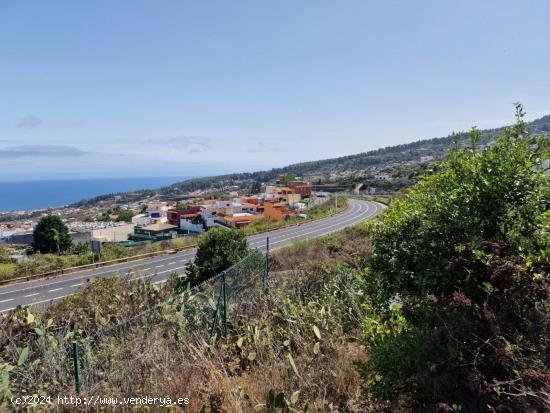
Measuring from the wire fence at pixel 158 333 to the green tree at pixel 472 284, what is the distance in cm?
220

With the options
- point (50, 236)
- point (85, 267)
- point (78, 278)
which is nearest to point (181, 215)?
point (50, 236)

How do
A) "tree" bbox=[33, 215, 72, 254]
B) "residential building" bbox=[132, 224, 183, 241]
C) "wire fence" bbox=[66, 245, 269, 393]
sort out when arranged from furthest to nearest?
"residential building" bbox=[132, 224, 183, 241], "tree" bbox=[33, 215, 72, 254], "wire fence" bbox=[66, 245, 269, 393]

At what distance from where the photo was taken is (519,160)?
9.11 ft

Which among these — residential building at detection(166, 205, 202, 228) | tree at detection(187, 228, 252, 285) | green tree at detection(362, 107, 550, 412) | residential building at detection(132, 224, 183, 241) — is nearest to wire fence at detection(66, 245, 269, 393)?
green tree at detection(362, 107, 550, 412)

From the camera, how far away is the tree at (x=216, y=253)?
1209 centimetres

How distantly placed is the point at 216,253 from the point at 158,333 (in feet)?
26.1

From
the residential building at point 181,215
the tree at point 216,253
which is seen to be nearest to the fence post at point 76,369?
the tree at point 216,253

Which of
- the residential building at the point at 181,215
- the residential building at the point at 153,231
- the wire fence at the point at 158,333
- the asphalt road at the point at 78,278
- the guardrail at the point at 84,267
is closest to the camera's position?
the wire fence at the point at 158,333

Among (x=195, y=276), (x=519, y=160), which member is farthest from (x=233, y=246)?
(x=519, y=160)

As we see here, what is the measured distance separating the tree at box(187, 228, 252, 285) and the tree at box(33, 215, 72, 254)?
2995 centimetres

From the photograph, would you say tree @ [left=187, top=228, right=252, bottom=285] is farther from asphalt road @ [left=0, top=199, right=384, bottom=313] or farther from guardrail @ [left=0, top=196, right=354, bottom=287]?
guardrail @ [left=0, top=196, right=354, bottom=287]

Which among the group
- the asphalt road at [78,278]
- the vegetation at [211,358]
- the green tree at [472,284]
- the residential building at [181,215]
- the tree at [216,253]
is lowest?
the residential building at [181,215]

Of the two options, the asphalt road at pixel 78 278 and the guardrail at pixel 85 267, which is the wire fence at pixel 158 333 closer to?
the asphalt road at pixel 78 278

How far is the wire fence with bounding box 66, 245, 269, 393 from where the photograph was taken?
3650 millimetres
